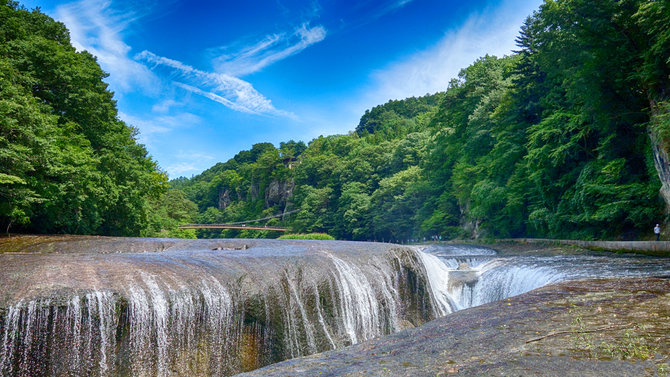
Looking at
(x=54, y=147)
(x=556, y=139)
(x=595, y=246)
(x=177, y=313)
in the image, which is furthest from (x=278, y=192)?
(x=177, y=313)

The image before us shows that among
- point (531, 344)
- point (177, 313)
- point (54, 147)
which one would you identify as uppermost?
point (54, 147)

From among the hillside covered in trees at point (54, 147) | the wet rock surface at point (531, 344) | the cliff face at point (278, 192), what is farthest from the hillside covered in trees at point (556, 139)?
the cliff face at point (278, 192)

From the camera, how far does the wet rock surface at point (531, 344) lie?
4.31 metres

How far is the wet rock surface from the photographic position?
431 cm

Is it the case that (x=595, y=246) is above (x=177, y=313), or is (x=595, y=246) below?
below

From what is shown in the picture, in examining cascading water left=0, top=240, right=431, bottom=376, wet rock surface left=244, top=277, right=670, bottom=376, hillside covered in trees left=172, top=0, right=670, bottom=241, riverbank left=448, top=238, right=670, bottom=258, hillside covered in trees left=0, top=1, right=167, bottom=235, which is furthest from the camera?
hillside covered in trees left=172, top=0, right=670, bottom=241

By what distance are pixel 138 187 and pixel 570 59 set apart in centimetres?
2417

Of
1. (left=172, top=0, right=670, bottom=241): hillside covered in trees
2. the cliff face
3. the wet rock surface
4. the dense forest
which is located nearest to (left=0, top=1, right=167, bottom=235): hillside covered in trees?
the dense forest

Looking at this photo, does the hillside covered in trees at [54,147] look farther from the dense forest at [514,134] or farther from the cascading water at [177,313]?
the cascading water at [177,313]

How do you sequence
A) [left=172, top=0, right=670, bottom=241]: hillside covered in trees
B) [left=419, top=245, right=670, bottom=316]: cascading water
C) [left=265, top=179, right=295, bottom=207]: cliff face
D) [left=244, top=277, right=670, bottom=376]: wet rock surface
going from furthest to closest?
1. [left=265, top=179, right=295, bottom=207]: cliff face
2. [left=172, top=0, right=670, bottom=241]: hillside covered in trees
3. [left=419, top=245, right=670, bottom=316]: cascading water
4. [left=244, top=277, right=670, bottom=376]: wet rock surface

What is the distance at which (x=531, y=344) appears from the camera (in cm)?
508

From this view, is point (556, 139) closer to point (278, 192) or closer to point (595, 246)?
point (595, 246)

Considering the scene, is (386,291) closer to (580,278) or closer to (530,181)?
(580,278)

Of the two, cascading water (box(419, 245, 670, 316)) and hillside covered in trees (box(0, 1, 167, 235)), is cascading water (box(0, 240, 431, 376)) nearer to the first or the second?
cascading water (box(419, 245, 670, 316))
